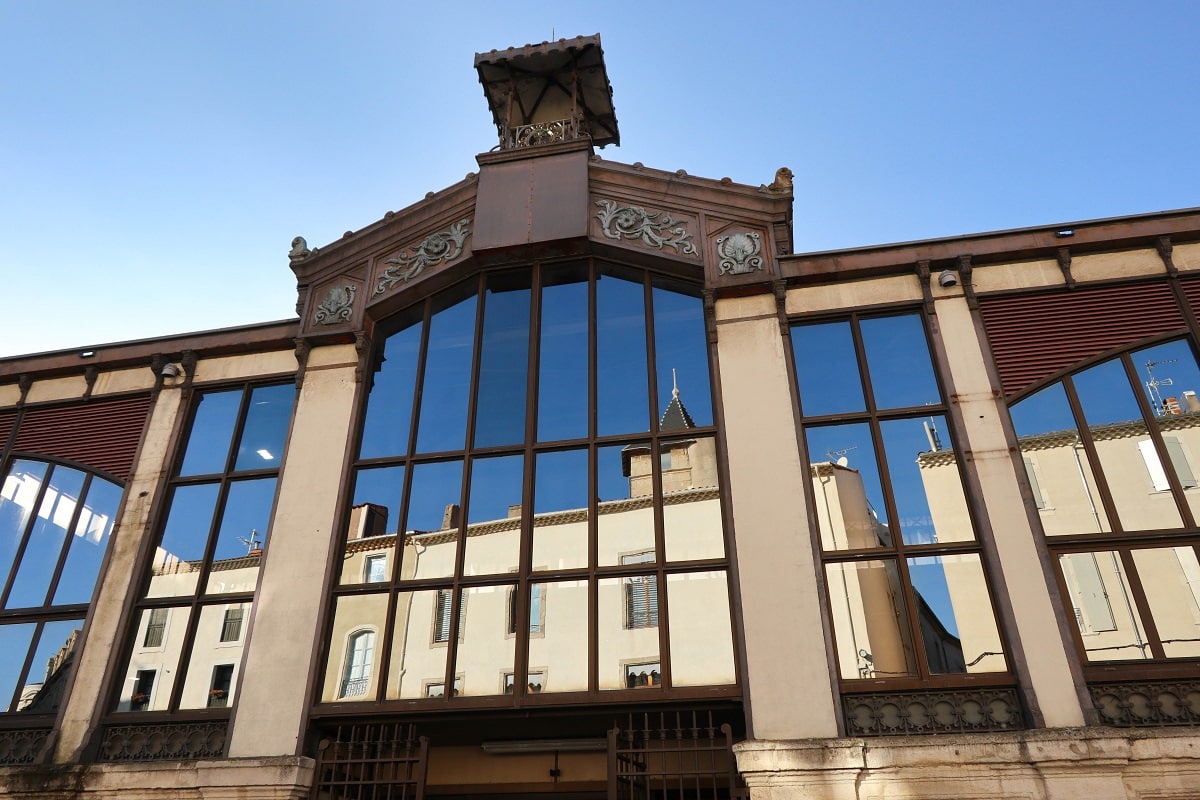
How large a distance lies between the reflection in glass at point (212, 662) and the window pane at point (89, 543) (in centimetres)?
216

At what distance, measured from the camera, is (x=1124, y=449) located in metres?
10.9

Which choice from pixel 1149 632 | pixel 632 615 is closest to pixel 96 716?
pixel 632 615

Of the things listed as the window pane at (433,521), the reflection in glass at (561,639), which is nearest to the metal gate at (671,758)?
the reflection in glass at (561,639)

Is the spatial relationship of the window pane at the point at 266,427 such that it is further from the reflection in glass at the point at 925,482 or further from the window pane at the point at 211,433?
the reflection in glass at the point at 925,482

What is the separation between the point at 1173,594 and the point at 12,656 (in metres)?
15.7

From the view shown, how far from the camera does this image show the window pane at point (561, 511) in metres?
11.5

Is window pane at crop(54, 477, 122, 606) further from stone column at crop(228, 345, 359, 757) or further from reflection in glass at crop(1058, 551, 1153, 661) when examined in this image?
reflection in glass at crop(1058, 551, 1153, 661)

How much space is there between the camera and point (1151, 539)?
1020cm

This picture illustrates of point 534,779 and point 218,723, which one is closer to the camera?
point 218,723

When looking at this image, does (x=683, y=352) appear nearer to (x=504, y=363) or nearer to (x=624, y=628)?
(x=504, y=363)

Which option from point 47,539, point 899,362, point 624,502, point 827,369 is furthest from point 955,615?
point 47,539

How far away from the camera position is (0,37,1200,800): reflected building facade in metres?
9.87

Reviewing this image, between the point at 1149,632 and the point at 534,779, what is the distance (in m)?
8.35

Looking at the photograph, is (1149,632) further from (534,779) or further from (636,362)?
(534,779)
